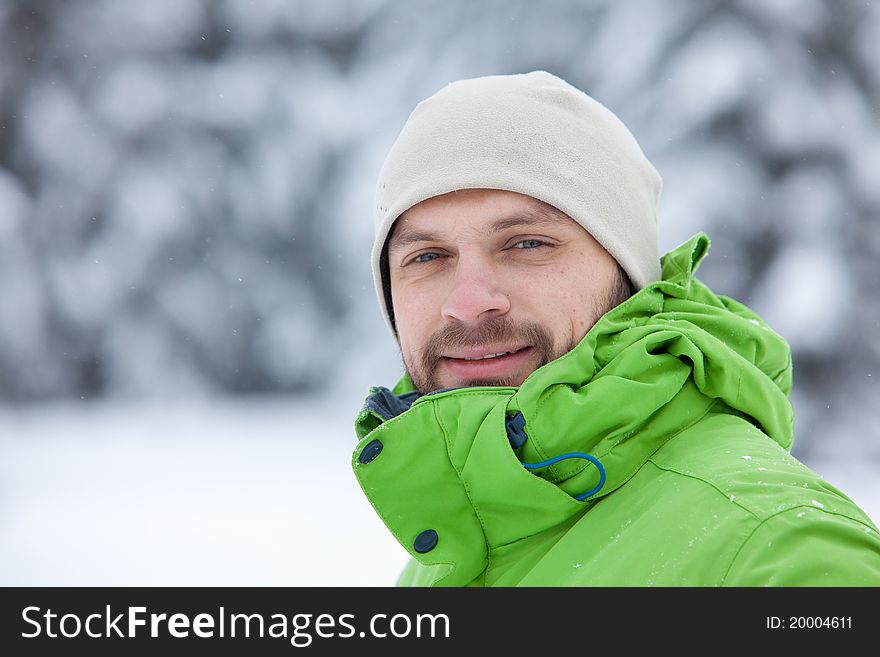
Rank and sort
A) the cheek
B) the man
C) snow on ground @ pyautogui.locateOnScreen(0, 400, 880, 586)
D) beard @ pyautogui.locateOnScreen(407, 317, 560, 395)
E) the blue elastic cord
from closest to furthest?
the man
the blue elastic cord
beard @ pyautogui.locateOnScreen(407, 317, 560, 395)
the cheek
snow on ground @ pyautogui.locateOnScreen(0, 400, 880, 586)

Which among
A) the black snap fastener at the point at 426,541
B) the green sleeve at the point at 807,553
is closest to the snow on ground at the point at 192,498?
the black snap fastener at the point at 426,541

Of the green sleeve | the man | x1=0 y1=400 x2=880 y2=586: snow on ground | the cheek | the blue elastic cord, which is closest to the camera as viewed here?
the green sleeve


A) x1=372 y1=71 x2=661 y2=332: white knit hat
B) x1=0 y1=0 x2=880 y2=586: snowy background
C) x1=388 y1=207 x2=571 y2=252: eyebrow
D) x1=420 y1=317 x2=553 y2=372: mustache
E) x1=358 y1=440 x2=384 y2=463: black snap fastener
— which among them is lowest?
x1=358 y1=440 x2=384 y2=463: black snap fastener

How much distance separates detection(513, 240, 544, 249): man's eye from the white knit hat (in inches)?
3.4

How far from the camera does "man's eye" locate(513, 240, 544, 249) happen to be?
5.49ft

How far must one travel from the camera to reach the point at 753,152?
6.49 meters

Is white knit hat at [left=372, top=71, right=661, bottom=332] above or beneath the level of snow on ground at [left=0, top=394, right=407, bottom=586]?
beneath

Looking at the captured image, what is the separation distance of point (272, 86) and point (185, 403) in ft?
10.3

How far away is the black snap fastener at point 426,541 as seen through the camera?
1283mm

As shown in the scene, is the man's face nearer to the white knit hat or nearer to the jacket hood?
the white knit hat

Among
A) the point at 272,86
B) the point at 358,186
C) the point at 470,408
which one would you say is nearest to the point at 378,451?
the point at 470,408

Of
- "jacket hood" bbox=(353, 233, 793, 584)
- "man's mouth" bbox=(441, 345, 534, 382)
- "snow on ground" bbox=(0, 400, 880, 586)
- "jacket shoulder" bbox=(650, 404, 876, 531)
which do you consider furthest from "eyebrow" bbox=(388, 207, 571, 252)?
"snow on ground" bbox=(0, 400, 880, 586)

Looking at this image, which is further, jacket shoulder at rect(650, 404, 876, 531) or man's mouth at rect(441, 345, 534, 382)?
man's mouth at rect(441, 345, 534, 382)
